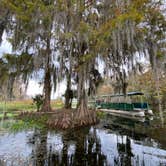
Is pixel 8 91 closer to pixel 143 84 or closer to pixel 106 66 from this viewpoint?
pixel 106 66

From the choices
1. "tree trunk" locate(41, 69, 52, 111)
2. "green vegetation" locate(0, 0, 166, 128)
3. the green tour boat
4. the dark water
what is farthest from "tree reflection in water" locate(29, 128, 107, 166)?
the green tour boat

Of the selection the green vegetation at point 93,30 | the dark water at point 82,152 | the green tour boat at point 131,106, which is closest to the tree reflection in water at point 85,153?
the dark water at point 82,152

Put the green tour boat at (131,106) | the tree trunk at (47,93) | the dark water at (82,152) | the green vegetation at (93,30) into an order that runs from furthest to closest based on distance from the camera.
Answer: the green tour boat at (131,106)
the tree trunk at (47,93)
the green vegetation at (93,30)
the dark water at (82,152)

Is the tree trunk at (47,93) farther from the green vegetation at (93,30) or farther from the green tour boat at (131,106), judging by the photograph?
the green tour boat at (131,106)

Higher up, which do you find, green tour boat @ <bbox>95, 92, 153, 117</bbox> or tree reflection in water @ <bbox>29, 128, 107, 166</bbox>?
green tour boat @ <bbox>95, 92, 153, 117</bbox>

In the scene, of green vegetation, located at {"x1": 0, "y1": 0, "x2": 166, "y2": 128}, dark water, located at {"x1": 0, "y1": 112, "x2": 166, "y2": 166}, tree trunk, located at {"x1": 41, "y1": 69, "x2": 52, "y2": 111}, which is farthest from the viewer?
tree trunk, located at {"x1": 41, "y1": 69, "x2": 52, "y2": 111}

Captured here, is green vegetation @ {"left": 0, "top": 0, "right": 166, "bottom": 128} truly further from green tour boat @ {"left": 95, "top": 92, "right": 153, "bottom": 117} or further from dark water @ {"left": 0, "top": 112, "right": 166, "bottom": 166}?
green tour boat @ {"left": 95, "top": 92, "right": 153, "bottom": 117}

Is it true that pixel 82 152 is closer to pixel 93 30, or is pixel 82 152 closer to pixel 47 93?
pixel 93 30

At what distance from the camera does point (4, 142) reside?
5.23 meters

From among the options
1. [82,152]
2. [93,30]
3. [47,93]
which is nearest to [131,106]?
[47,93]

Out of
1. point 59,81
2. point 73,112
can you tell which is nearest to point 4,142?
point 73,112

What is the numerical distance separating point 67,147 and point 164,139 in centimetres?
302

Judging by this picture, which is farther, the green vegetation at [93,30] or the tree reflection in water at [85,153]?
the green vegetation at [93,30]

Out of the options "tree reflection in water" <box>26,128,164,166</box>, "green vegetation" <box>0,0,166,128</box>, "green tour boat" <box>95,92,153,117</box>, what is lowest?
"tree reflection in water" <box>26,128,164,166</box>
